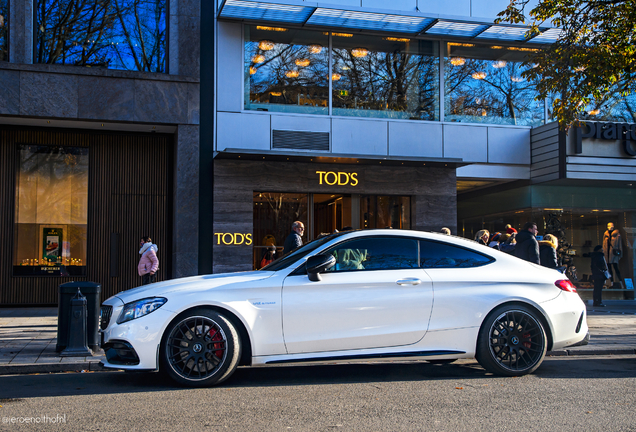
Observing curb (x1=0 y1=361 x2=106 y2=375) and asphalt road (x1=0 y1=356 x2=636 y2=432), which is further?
curb (x1=0 y1=361 x2=106 y2=375)

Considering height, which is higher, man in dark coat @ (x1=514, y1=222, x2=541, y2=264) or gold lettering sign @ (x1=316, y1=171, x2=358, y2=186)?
gold lettering sign @ (x1=316, y1=171, x2=358, y2=186)

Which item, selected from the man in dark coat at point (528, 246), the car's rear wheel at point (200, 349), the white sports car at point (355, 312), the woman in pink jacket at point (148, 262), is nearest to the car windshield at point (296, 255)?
the white sports car at point (355, 312)

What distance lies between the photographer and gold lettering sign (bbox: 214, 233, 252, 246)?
46.4ft

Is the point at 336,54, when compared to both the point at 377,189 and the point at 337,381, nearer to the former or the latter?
the point at 377,189

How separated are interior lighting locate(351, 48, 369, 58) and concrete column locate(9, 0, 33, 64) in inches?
310

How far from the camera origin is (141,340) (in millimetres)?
5488

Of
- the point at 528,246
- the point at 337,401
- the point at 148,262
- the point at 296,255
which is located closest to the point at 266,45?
the point at 148,262

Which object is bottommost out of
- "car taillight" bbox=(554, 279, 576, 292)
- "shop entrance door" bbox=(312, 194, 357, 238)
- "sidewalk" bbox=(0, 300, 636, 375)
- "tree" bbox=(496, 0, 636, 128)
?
"sidewalk" bbox=(0, 300, 636, 375)

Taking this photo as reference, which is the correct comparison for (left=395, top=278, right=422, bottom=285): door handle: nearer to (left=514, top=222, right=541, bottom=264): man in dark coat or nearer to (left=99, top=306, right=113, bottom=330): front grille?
(left=99, top=306, right=113, bottom=330): front grille

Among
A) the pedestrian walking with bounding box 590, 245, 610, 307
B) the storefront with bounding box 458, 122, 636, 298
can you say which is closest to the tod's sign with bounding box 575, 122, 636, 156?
the storefront with bounding box 458, 122, 636, 298

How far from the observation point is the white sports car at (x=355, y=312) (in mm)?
5594

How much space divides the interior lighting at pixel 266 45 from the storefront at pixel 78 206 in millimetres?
3677

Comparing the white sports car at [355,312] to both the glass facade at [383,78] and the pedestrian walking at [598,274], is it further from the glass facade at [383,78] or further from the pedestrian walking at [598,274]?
the pedestrian walking at [598,274]

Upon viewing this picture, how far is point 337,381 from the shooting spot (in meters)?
6.08
